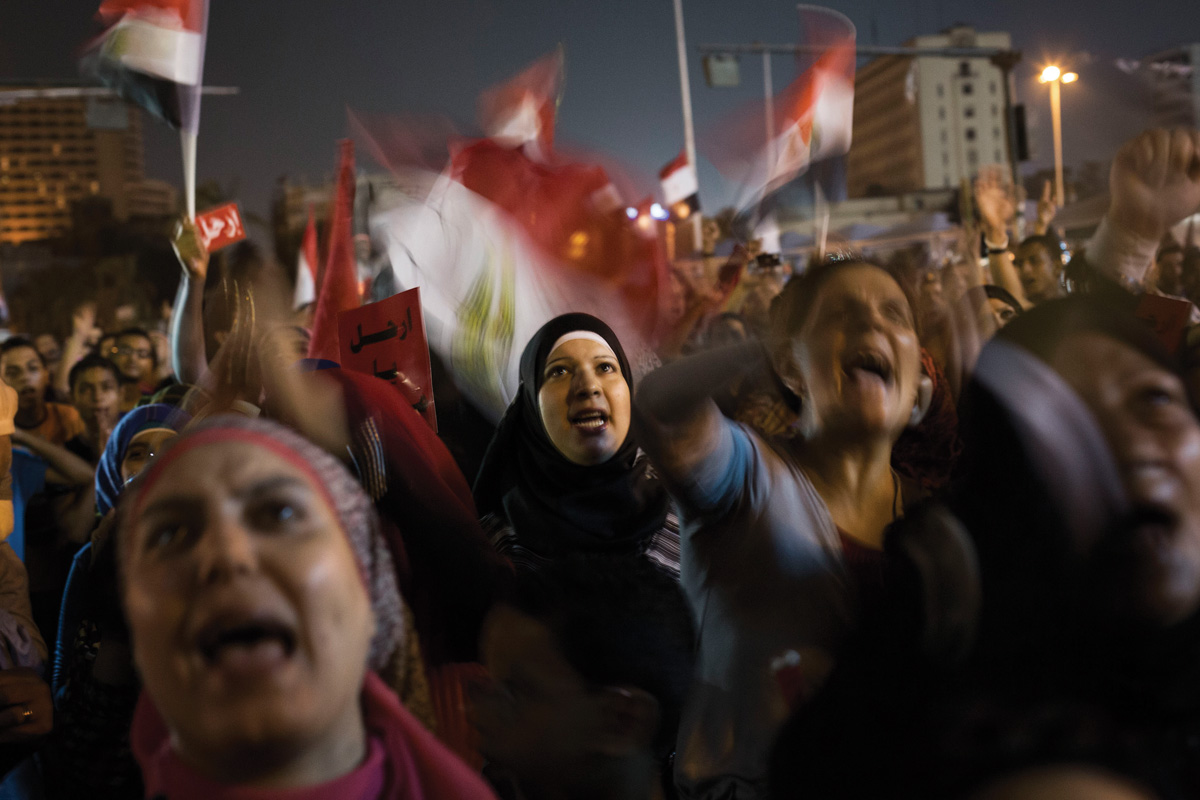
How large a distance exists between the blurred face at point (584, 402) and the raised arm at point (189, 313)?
165 cm

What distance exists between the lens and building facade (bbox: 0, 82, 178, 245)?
42956 mm

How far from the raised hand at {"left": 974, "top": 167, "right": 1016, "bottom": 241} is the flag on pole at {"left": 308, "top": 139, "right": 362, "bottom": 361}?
295cm

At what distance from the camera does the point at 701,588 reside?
6.77ft

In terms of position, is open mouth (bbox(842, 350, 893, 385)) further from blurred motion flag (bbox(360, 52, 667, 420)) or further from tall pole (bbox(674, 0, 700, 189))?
tall pole (bbox(674, 0, 700, 189))

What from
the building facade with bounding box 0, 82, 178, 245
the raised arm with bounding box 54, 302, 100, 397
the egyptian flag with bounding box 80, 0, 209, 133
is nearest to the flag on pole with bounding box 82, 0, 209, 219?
the egyptian flag with bounding box 80, 0, 209, 133

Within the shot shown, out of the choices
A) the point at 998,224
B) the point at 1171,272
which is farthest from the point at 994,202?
the point at 1171,272

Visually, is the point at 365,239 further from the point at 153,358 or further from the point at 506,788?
the point at 506,788

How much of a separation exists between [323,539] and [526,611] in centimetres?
82

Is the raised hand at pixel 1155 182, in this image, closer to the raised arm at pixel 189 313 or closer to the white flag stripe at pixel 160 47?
the raised arm at pixel 189 313

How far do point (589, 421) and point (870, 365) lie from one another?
87 centimetres

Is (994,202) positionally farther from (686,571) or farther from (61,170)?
(61,170)

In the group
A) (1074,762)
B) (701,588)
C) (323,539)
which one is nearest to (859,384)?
(701,588)

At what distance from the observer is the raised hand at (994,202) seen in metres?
4.66

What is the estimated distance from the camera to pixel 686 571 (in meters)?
2.13
